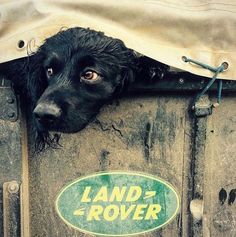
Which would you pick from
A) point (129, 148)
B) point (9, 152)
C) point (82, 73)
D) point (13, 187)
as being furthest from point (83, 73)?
point (13, 187)

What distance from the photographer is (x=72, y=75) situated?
9.68 feet

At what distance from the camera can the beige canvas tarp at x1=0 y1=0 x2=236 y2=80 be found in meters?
2.97

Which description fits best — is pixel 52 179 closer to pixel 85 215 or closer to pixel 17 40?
pixel 85 215

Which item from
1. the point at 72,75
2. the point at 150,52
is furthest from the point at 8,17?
the point at 150,52

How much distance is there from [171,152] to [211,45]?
0.52m

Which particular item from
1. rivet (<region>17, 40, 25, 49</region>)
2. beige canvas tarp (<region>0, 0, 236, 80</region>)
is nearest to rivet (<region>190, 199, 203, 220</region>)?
beige canvas tarp (<region>0, 0, 236, 80</region>)

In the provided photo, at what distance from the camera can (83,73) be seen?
2.95 meters

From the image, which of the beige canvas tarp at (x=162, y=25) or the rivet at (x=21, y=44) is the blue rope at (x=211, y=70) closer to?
the beige canvas tarp at (x=162, y=25)

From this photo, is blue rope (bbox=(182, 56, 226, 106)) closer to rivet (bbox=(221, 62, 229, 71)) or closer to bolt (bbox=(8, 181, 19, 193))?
rivet (bbox=(221, 62, 229, 71))

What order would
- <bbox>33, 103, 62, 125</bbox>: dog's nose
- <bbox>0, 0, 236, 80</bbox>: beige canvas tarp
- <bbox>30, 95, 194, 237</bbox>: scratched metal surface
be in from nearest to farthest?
1. <bbox>33, 103, 62, 125</bbox>: dog's nose
2. <bbox>0, 0, 236, 80</bbox>: beige canvas tarp
3. <bbox>30, 95, 194, 237</bbox>: scratched metal surface

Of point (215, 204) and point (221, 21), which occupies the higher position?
point (221, 21)

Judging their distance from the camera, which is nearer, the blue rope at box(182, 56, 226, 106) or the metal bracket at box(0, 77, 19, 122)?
the blue rope at box(182, 56, 226, 106)

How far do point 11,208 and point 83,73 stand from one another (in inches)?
28.4

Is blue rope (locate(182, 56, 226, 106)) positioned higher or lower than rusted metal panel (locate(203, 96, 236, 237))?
higher
